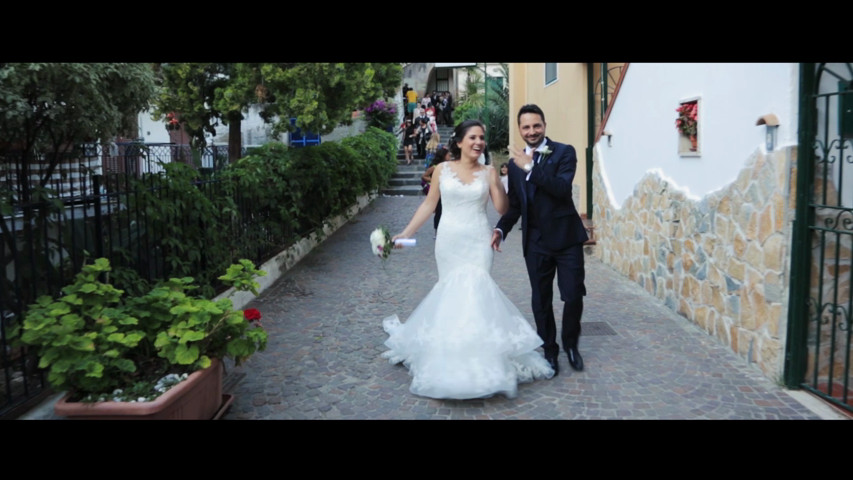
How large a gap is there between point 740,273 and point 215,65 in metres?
8.07

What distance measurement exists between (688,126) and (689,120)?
6 cm

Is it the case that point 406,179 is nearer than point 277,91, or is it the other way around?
point 277,91

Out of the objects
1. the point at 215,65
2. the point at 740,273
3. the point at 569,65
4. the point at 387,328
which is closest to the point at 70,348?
the point at 387,328

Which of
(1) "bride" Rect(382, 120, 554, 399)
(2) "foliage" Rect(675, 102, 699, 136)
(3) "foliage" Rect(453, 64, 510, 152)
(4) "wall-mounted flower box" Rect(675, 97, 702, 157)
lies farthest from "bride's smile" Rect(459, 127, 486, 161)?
(3) "foliage" Rect(453, 64, 510, 152)

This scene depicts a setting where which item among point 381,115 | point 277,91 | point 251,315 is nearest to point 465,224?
point 251,315

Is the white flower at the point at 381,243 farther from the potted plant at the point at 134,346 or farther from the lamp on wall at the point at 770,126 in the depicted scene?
the lamp on wall at the point at 770,126

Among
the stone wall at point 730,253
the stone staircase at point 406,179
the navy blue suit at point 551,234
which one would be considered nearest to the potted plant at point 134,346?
the navy blue suit at point 551,234

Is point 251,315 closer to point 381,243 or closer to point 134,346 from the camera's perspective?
point 134,346

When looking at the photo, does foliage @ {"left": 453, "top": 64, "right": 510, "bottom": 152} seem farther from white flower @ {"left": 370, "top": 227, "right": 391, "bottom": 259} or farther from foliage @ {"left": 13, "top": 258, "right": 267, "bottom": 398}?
foliage @ {"left": 13, "top": 258, "right": 267, "bottom": 398}

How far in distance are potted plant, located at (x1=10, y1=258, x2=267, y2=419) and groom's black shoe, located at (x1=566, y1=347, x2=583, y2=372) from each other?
2.34 metres

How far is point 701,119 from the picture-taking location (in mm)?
5809

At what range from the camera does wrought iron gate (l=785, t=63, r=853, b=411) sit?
4.01 meters
